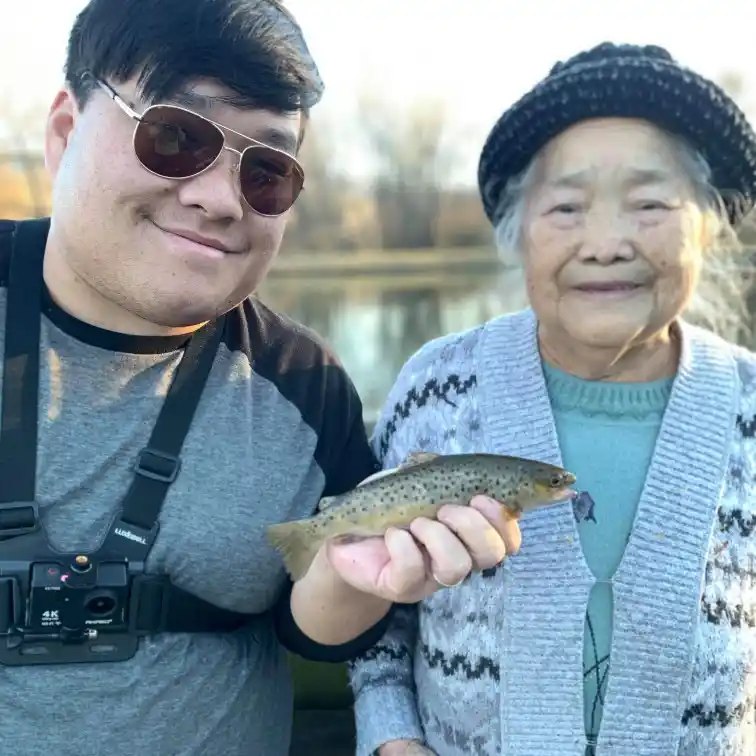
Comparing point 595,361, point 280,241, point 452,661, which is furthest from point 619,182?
point 452,661

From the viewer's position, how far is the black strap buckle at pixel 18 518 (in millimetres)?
1447

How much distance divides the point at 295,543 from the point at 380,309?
8.04m

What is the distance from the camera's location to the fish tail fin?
148 centimetres

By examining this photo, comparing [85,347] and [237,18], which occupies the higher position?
[237,18]

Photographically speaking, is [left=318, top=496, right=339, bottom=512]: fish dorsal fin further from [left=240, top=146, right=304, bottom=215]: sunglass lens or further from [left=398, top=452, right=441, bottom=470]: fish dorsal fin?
[left=240, top=146, right=304, bottom=215]: sunglass lens

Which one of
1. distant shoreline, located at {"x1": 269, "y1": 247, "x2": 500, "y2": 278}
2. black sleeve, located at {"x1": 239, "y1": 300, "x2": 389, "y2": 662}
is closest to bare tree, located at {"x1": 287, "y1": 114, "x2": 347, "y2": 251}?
distant shoreline, located at {"x1": 269, "y1": 247, "x2": 500, "y2": 278}

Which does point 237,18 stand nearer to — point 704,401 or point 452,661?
point 704,401

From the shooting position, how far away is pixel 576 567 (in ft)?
5.05

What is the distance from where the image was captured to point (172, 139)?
1415mm

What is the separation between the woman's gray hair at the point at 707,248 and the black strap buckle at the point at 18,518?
45.5 inches

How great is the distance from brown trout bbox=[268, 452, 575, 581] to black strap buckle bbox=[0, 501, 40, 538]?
0.46 metres

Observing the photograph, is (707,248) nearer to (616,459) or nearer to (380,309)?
(616,459)

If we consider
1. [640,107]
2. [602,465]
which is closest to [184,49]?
[640,107]

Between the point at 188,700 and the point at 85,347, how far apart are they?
0.76 metres
